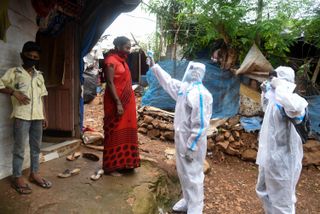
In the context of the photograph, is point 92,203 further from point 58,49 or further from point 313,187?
point 313,187

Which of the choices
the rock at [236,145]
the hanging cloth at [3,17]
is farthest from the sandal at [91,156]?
the rock at [236,145]

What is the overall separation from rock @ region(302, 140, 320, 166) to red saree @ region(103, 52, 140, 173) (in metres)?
4.07

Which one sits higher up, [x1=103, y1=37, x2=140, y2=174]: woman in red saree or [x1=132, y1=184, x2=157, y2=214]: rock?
[x1=103, y1=37, x2=140, y2=174]: woman in red saree

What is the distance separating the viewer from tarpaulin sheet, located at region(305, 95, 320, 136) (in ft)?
20.8

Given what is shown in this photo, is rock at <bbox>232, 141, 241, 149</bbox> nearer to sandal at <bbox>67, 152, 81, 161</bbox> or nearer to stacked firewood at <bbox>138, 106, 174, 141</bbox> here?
stacked firewood at <bbox>138, 106, 174, 141</bbox>

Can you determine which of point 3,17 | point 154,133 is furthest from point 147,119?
point 3,17

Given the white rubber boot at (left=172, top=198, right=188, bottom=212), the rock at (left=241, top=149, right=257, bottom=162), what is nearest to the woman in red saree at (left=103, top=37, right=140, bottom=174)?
the white rubber boot at (left=172, top=198, right=188, bottom=212)

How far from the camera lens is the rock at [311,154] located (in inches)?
245

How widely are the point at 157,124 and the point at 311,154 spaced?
11.0ft

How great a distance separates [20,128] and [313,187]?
16.5 ft

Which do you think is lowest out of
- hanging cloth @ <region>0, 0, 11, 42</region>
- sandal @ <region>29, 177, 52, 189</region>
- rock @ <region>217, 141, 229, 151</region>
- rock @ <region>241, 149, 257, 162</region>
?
rock @ <region>241, 149, 257, 162</region>

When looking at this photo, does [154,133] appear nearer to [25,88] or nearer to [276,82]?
[276,82]

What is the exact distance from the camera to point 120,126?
3783 millimetres

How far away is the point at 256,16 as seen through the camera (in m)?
7.04
